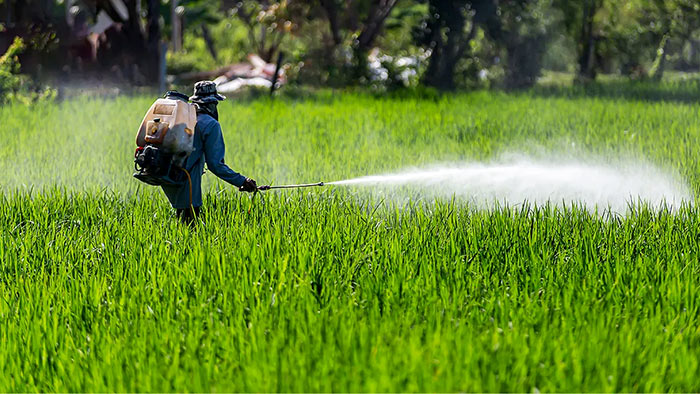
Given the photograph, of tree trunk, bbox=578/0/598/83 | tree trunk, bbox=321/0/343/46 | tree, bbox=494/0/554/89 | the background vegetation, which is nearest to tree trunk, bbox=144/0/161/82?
the background vegetation

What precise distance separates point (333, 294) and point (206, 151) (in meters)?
1.80

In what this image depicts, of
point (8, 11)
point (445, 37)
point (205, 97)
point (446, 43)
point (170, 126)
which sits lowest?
point (170, 126)

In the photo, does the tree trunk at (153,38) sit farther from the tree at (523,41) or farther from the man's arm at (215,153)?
the man's arm at (215,153)

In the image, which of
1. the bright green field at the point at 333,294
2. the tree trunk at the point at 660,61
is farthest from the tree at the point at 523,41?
the bright green field at the point at 333,294

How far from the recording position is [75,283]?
452 centimetres

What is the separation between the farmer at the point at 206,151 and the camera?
225 inches

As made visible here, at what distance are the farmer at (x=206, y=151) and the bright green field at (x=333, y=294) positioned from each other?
9.6 inches

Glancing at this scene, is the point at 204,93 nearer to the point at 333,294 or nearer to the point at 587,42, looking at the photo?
the point at 333,294

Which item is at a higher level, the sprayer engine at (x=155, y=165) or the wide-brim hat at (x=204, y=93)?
the wide-brim hat at (x=204, y=93)

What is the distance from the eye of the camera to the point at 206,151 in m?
5.75

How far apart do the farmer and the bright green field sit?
0.80 ft

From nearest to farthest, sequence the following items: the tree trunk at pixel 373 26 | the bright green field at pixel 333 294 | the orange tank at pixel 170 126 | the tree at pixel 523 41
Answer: the bright green field at pixel 333 294
the orange tank at pixel 170 126
the tree trunk at pixel 373 26
the tree at pixel 523 41

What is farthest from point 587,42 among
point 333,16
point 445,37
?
point 333,16

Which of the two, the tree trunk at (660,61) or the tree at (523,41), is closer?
the tree at (523,41)
